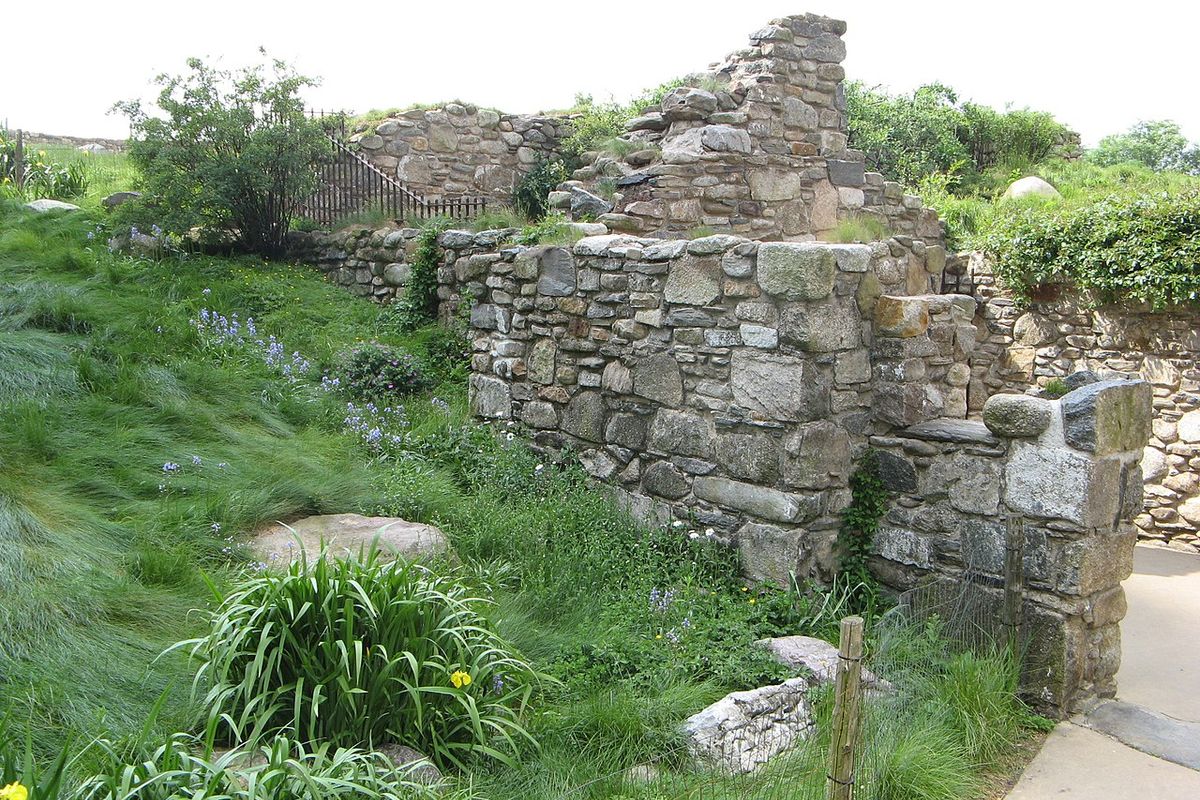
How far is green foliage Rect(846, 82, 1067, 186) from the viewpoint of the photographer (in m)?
16.5

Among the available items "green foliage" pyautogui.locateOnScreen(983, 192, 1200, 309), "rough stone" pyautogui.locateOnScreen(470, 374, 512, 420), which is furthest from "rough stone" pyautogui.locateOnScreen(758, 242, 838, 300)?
"green foliage" pyautogui.locateOnScreen(983, 192, 1200, 309)

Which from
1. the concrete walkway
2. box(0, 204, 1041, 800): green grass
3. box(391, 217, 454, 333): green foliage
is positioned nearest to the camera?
box(0, 204, 1041, 800): green grass

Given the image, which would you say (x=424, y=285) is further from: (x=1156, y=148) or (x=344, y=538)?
(x=1156, y=148)

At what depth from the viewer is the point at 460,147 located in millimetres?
13508

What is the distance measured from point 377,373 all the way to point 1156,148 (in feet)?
83.9

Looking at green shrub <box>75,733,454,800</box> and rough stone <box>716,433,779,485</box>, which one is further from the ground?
rough stone <box>716,433,779,485</box>

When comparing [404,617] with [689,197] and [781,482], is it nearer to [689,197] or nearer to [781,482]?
[781,482]

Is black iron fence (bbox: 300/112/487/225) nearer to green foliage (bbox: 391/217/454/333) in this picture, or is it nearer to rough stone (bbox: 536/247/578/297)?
green foliage (bbox: 391/217/454/333)

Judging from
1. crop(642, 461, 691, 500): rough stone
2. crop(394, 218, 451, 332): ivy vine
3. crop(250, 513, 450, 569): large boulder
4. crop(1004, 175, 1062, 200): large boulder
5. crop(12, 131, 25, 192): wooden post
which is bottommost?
crop(250, 513, 450, 569): large boulder

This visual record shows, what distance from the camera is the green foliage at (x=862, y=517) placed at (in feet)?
18.1

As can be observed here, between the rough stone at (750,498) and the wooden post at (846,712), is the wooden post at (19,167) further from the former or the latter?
the wooden post at (846,712)

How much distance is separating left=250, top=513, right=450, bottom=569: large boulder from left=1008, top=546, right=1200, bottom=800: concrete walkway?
3187 mm


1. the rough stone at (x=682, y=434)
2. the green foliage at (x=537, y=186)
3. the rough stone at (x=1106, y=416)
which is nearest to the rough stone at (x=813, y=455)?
the rough stone at (x=682, y=434)

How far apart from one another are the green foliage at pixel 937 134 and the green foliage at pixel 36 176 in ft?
39.3
